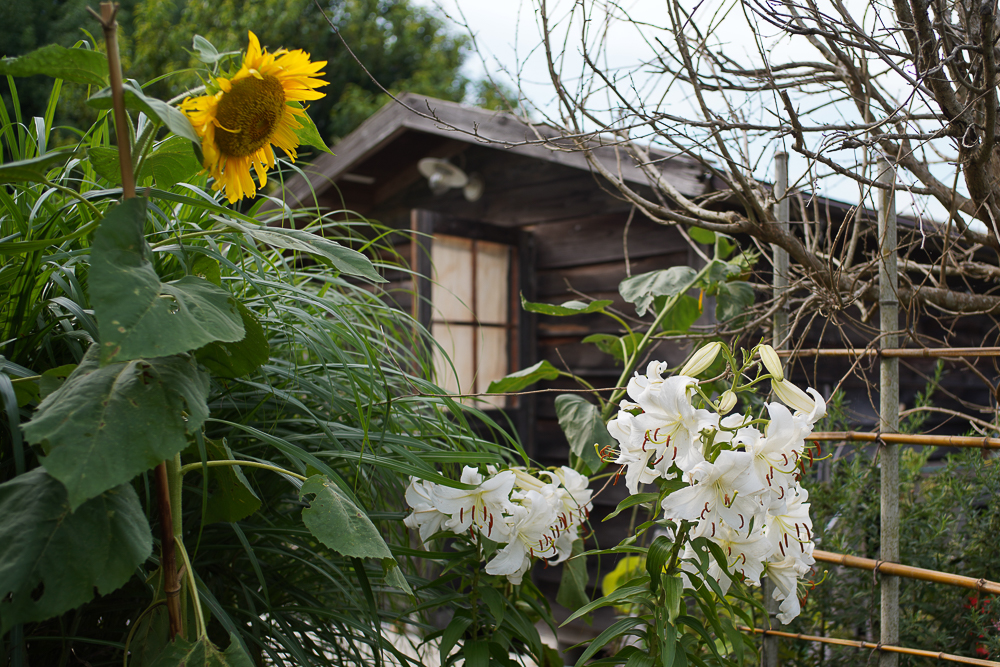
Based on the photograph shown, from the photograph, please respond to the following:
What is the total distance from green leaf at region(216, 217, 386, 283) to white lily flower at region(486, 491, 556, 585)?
552mm

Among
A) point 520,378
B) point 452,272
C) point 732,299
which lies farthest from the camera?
point 452,272

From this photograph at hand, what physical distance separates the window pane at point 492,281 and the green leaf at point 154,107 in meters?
3.11

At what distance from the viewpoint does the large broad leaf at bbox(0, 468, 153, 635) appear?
1.90ft

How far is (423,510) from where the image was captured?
3.89ft

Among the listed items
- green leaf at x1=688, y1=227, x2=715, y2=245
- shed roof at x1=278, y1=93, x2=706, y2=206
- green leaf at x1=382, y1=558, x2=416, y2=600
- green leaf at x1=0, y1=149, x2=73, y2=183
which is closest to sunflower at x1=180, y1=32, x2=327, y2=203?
green leaf at x1=0, y1=149, x2=73, y2=183

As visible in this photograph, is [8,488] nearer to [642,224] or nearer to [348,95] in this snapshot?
[642,224]

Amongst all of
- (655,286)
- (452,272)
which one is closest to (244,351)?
(655,286)

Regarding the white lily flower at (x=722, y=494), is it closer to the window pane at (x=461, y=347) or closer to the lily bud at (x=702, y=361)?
the lily bud at (x=702, y=361)

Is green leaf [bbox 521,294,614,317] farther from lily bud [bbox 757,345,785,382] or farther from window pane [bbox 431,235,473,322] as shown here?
window pane [bbox 431,235,473,322]

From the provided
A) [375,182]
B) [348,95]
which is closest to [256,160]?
[375,182]

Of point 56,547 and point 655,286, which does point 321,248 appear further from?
point 655,286

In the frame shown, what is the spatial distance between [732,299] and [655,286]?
8.8 inches

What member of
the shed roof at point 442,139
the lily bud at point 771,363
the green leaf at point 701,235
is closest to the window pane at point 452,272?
the shed roof at point 442,139

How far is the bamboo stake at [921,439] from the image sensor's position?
1.36m
